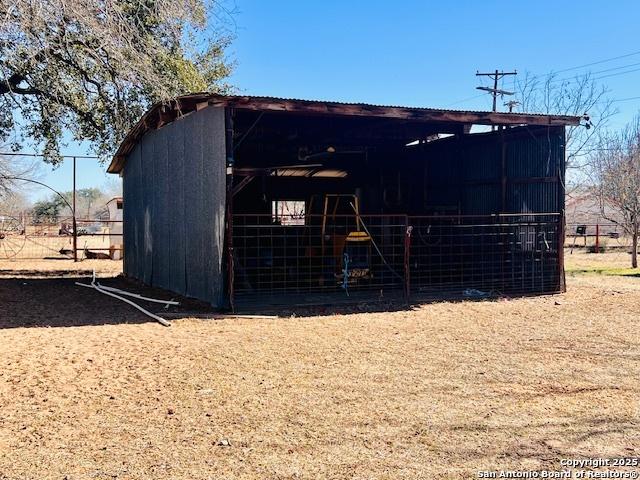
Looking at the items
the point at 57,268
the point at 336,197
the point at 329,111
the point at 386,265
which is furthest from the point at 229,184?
the point at 57,268

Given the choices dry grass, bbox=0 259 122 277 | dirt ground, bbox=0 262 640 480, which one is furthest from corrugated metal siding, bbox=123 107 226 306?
dry grass, bbox=0 259 122 277

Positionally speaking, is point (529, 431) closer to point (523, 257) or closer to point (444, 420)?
point (444, 420)

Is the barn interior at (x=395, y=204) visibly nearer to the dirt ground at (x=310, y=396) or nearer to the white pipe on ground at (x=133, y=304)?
the white pipe on ground at (x=133, y=304)

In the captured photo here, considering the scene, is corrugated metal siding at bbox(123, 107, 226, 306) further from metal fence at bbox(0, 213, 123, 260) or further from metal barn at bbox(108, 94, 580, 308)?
metal fence at bbox(0, 213, 123, 260)

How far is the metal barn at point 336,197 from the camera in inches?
364

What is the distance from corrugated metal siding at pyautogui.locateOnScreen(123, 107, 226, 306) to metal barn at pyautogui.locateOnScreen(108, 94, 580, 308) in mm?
39

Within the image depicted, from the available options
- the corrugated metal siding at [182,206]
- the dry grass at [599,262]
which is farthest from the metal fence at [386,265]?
the dry grass at [599,262]

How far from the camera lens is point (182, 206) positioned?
10.4 m

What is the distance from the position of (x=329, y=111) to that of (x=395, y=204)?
19.8 feet

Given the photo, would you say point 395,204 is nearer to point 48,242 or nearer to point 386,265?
point 386,265

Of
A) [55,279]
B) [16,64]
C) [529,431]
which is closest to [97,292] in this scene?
[55,279]

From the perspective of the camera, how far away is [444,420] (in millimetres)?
4078

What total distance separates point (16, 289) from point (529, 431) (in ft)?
34.7

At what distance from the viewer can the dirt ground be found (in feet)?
11.2
